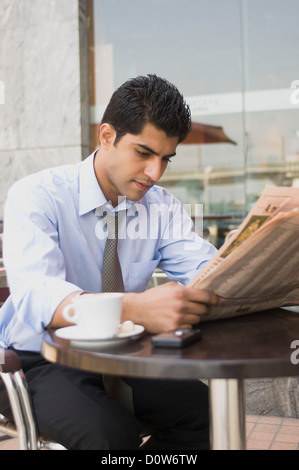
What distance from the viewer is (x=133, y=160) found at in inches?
66.4

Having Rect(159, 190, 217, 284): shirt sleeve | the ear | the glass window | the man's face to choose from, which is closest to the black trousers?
Rect(159, 190, 217, 284): shirt sleeve

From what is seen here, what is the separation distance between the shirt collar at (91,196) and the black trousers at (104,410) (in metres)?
0.46

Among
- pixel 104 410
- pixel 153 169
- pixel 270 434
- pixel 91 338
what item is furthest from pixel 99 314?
pixel 270 434

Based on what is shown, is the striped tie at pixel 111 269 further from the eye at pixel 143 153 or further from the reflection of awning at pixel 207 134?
the reflection of awning at pixel 207 134

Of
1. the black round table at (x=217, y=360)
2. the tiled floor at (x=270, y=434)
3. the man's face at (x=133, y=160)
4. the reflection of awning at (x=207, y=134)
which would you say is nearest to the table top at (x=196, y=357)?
the black round table at (x=217, y=360)

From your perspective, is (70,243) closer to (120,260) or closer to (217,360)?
(120,260)

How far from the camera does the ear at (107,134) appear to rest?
5.78 ft

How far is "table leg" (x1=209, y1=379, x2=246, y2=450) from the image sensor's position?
3.71 ft

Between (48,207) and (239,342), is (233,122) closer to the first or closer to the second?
(48,207)

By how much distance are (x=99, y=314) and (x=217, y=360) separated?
0.25 m

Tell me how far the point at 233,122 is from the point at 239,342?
4.41 m

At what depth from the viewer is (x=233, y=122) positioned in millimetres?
5336

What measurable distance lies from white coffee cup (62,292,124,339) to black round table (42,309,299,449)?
0.12 feet
